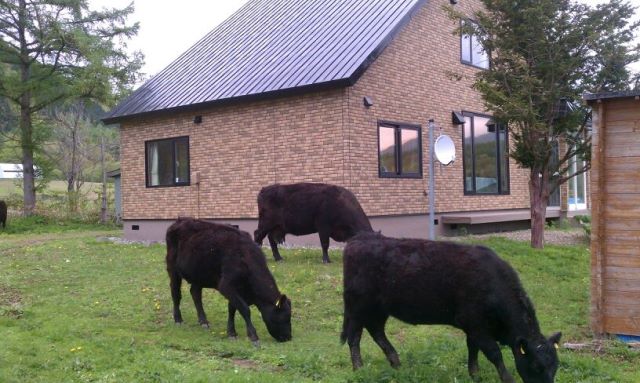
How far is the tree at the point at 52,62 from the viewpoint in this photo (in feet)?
83.7

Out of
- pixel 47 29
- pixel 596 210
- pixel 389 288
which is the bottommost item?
pixel 389 288

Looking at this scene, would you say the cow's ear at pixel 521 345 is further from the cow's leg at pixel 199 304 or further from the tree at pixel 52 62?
the tree at pixel 52 62

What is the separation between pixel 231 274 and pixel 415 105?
9.74 metres

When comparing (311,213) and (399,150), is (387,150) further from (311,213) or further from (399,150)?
(311,213)

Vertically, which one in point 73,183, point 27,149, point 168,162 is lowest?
point 73,183

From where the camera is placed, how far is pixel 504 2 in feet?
45.9

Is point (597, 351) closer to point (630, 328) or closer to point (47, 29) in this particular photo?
point (630, 328)

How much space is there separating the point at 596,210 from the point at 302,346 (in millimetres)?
3855

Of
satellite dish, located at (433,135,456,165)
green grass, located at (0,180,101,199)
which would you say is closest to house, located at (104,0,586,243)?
satellite dish, located at (433,135,456,165)

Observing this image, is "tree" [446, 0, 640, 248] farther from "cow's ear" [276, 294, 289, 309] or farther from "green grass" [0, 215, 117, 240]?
"green grass" [0, 215, 117, 240]

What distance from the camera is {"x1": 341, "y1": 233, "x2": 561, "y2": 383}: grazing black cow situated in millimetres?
5621

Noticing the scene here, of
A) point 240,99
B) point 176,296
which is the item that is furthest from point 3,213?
point 176,296

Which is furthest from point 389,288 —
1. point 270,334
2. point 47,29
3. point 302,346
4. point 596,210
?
point 47,29

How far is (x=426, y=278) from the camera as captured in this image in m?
6.08
